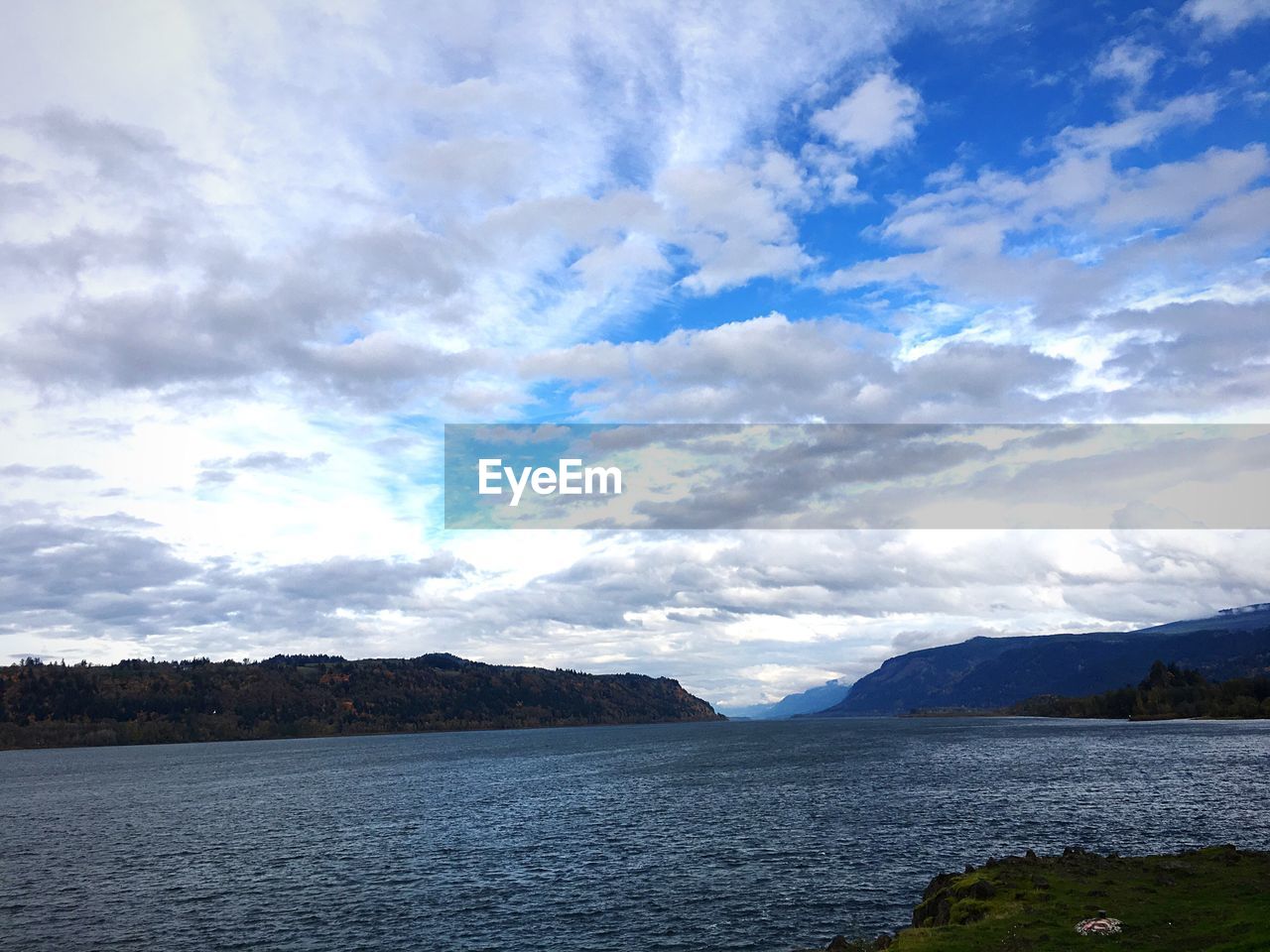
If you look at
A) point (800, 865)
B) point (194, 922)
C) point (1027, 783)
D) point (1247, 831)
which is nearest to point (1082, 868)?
point (800, 865)

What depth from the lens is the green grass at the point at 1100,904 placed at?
42750 mm

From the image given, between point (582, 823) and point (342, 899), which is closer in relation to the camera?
point (342, 899)

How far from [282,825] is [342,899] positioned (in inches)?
2481

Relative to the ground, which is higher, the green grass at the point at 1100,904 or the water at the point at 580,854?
the green grass at the point at 1100,904

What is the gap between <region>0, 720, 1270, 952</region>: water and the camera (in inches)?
2552

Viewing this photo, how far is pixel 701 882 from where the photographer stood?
75.7m

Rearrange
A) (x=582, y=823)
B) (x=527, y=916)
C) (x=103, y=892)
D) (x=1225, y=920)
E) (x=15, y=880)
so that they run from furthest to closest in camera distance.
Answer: (x=582, y=823) → (x=15, y=880) → (x=103, y=892) → (x=527, y=916) → (x=1225, y=920)

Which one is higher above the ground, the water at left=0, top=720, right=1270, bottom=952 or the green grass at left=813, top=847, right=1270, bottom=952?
the green grass at left=813, top=847, right=1270, bottom=952

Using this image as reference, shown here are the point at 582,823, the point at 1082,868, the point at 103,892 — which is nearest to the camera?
the point at 1082,868

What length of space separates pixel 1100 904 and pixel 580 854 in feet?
192

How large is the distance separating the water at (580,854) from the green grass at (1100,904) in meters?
8.42

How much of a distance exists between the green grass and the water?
842cm

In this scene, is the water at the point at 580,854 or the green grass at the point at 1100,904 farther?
the water at the point at 580,854

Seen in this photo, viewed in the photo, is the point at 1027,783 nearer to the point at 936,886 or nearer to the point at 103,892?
the point at 936,886
